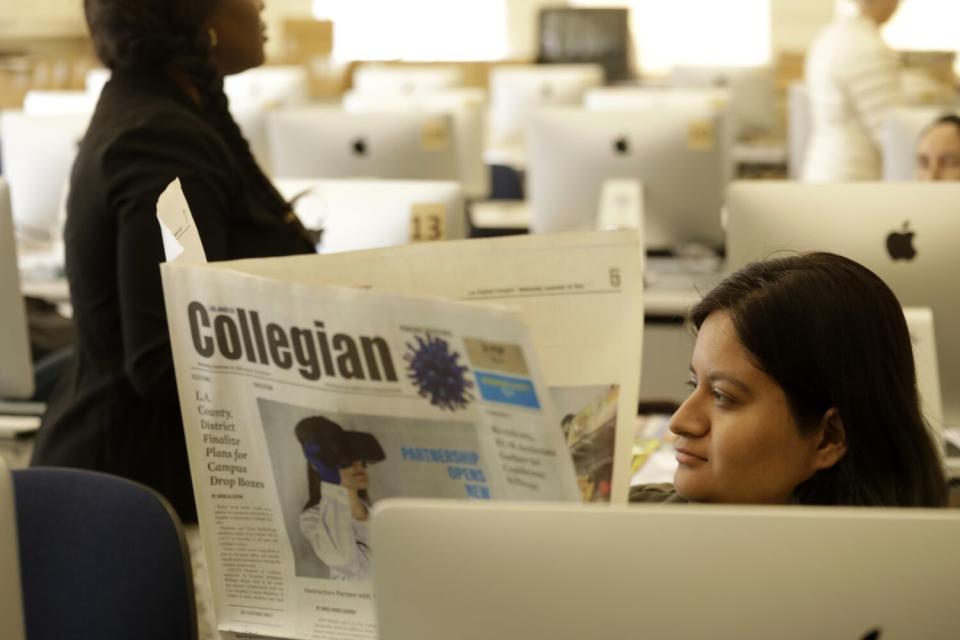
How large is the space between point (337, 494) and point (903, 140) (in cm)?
241

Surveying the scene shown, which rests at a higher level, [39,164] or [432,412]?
[432,412]

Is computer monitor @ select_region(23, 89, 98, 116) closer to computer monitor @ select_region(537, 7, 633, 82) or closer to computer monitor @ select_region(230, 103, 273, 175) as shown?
computer monitor @ select_region(230, 103, 273, 175)

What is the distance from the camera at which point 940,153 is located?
2.86 meters

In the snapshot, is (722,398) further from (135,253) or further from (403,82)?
(403,82)

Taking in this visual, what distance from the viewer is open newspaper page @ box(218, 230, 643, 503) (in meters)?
1.03

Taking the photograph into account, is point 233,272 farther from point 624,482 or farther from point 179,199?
point 624,482

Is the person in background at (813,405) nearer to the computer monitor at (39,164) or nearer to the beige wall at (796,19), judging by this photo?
the computer monitor at (39,164)

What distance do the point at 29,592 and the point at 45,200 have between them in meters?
2.30

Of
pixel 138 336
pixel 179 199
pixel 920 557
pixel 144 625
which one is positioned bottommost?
pixel 144 625

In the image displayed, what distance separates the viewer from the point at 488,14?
1019 cm

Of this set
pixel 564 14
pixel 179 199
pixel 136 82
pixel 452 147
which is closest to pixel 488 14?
pixel 564 14

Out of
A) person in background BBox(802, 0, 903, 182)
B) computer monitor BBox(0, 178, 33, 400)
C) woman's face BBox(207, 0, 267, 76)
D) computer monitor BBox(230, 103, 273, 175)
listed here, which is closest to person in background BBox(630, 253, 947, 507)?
woman's face BBox(207, 0, 267, 76)

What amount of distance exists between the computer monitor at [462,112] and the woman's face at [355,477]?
8.67 feet

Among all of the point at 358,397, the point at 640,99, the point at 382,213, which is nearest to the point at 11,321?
the point at 382,213
